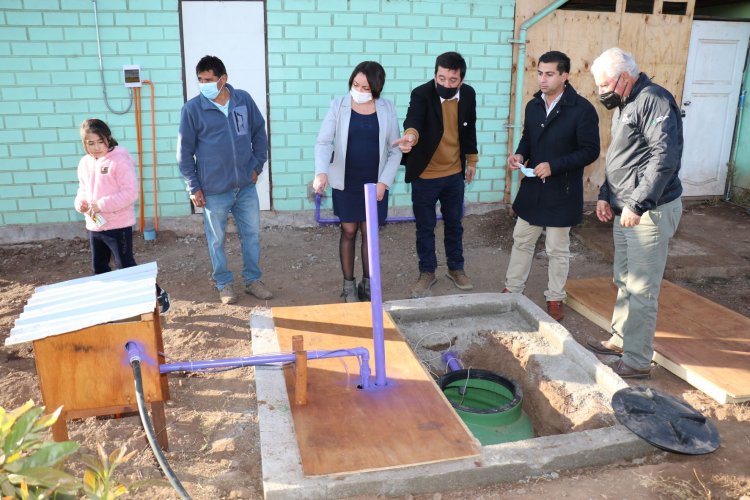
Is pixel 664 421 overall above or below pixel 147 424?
below

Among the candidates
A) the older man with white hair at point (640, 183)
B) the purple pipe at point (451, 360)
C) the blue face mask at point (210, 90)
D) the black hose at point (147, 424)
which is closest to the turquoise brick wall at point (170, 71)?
the blue face mask at point (210, 90)

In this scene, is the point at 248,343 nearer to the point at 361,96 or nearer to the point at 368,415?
the point at 368,415

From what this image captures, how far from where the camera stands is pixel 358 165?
15.0 feet

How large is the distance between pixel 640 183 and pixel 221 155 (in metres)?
2.93

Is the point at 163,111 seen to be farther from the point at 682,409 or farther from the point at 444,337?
the point at 682,409

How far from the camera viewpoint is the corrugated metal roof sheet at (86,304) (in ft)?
8.82

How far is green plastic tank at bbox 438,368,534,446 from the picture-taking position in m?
3.31

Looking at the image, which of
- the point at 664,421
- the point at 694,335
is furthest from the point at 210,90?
the point at 694,335

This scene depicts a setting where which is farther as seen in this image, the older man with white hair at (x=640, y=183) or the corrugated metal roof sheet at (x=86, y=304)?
the older man with white hair at (x=640, y=183)

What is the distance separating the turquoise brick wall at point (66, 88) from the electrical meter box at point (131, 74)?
75 millimetres

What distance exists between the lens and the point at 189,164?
458cm

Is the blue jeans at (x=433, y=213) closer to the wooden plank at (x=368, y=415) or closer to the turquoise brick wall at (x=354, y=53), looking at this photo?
the wooden plank at (x=368, y=415)

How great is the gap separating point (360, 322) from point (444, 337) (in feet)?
2.01

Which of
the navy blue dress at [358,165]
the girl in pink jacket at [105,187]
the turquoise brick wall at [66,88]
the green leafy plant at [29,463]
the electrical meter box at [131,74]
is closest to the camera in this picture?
the green leafy plant at [29,463]
